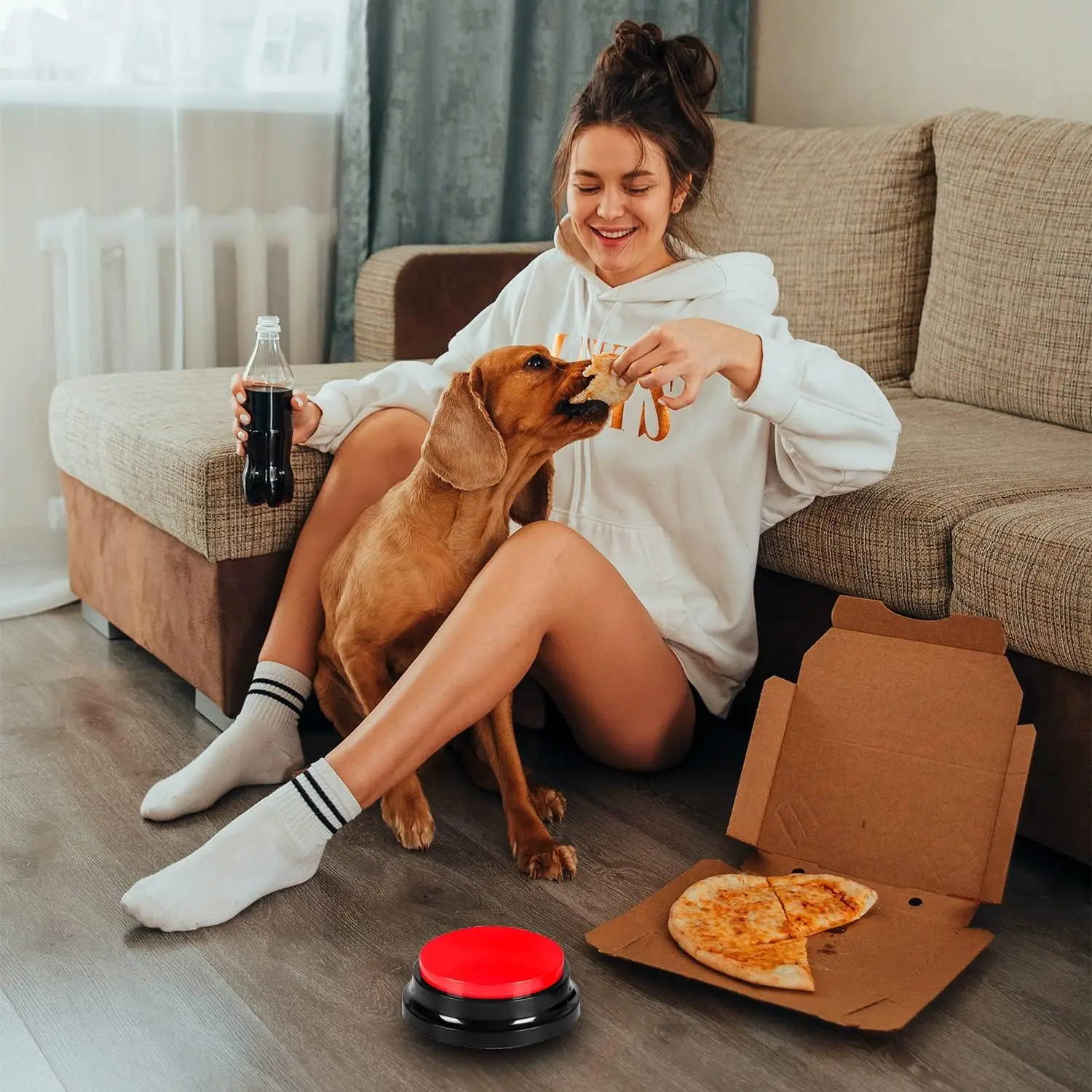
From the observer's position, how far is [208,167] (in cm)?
296

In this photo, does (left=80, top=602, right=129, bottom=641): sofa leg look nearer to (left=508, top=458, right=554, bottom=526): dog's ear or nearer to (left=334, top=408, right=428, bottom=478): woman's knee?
(left=334, top=408, right=428, bottom=478): woman's knee

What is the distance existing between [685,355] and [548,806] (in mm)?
650

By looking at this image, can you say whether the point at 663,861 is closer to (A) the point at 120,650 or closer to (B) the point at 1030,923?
(B) the point at 1030,923

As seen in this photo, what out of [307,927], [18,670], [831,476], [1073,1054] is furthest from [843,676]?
[18,670]

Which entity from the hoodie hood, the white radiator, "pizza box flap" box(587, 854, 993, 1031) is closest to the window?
the white radiator

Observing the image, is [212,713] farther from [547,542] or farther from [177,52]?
[177,52]

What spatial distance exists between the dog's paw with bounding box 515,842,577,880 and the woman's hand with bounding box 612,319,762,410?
57 centimetres

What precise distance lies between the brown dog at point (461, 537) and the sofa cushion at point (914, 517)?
0.37m

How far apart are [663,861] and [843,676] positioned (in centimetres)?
33

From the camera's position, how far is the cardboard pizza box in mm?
1553

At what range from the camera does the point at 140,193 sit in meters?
2.89

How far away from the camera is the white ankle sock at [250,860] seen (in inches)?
62.6

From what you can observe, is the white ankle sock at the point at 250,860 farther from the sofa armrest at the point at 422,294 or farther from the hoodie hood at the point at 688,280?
the sofa armrest at the point at 422,294

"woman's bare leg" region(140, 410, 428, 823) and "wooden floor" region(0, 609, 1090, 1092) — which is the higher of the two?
"woman's bare leg" region(140, 410, 428, 823)
